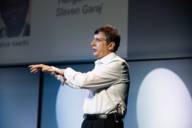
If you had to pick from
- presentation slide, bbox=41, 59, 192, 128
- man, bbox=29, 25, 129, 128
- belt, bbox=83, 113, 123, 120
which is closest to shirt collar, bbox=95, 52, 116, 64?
man, bbox=29, 25, 129, 128

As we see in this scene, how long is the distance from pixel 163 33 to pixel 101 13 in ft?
2.28

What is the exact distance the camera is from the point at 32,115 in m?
4.76

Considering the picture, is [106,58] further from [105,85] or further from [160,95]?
[160,95]

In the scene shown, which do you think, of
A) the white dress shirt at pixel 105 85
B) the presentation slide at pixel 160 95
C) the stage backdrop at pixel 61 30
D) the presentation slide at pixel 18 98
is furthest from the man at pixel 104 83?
the presentation slide at pixel 18 98

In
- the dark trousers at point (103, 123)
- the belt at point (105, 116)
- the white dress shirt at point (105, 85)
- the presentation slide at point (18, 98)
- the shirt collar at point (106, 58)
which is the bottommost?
the presentation slide at point (18, 98)

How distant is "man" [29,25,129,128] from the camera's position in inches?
105

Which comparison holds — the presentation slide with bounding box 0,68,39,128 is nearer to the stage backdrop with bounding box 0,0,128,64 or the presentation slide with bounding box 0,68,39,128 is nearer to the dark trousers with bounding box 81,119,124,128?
the stage backdrop with bounding box 0,0,128,64

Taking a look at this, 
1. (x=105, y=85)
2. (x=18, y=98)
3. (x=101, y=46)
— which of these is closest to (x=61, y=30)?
(x=18, y=98)

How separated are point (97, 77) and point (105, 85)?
0.07 m

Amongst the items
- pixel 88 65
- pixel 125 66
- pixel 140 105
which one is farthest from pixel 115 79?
pixel 88 65

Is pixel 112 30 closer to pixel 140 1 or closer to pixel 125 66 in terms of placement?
pixel 125 66

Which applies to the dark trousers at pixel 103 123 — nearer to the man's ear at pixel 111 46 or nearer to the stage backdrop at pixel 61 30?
the man's ear at pixel 111 46

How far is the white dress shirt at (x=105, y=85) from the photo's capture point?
2.68m

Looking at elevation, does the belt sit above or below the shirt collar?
below
